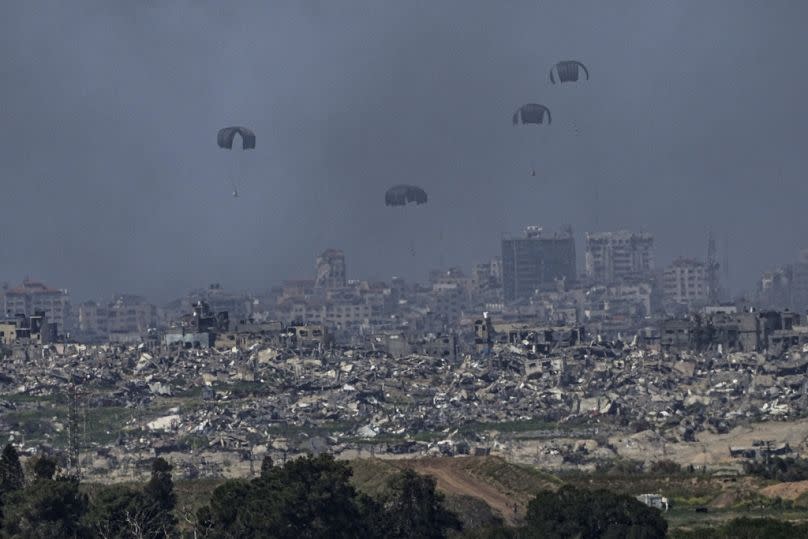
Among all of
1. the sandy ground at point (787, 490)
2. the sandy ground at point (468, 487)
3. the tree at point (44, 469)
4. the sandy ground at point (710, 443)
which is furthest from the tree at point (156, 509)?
the sandy ground at point (710, 443)

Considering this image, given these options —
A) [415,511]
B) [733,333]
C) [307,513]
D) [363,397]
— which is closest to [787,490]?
[415,511]

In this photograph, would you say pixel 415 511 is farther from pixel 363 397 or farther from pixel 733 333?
pixel 733 333

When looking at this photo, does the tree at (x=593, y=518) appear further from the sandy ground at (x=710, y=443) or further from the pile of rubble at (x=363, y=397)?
the pile of rubble at (x=363, y=397)

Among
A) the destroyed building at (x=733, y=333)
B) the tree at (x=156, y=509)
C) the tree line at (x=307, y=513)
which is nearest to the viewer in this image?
the tree line at (x=307, y=513)

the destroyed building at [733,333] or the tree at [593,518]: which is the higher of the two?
the destroyed building at [733,333]

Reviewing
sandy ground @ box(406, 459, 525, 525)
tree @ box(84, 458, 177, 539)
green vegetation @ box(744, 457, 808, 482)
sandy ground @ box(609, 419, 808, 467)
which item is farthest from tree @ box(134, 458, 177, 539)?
sandy ground @ box(609, 419, 808, 467)

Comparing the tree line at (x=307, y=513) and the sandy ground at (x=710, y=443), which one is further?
the sandy ground at (x=710, y=443)
